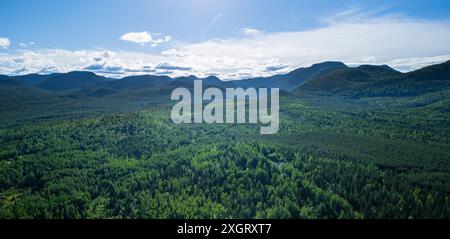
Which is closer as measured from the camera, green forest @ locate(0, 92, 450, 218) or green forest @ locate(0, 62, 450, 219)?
green forest @ locate(0, 62, 450, 219)

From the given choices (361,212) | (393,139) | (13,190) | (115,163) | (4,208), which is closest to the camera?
(361,212)

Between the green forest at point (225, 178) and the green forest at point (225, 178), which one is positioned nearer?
the green forest at point (225, 178)

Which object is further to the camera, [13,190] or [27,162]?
[27,162]

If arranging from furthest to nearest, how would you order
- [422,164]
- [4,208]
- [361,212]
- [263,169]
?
[422,164]
[263,169]
[4,208]
[361,212]

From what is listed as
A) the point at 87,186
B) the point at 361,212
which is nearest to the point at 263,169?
the point at 361,212

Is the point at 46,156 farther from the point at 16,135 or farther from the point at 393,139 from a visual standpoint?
the point at 393,139

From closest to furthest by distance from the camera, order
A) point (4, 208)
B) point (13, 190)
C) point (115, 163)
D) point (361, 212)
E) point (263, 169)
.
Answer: point (361, 212), point (4, 208), point (13, 190), point (263, 169), point (115, 163)

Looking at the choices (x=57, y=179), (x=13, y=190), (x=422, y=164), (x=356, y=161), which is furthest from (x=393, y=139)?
(x=13, y=190)

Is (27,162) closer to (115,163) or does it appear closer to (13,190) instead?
(13,190)
